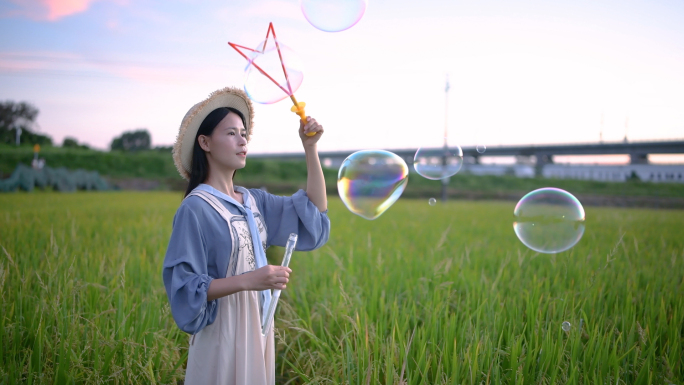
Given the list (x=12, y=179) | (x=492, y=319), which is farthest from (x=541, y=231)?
(x=12, y=179)

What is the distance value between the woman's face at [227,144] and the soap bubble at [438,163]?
2612mm

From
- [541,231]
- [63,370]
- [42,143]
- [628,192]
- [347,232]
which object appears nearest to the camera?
[63,370]

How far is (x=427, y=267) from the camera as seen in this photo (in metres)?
4.34

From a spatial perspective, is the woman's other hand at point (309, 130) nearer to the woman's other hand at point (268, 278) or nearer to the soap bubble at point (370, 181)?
the woman's other hand at point (268, 278)

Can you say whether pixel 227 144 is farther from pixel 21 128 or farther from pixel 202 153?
pixel 21 128

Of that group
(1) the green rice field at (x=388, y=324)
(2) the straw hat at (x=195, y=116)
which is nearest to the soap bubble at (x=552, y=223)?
(1) the green rice field at (x=388, y=324)

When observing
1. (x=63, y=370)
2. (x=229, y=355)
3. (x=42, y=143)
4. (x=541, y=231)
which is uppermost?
(x=42, y=143)

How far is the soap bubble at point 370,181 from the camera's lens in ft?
10.5

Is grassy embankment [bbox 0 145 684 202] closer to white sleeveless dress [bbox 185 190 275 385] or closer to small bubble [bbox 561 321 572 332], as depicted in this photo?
small bubble [bbox 561 321 572 332]

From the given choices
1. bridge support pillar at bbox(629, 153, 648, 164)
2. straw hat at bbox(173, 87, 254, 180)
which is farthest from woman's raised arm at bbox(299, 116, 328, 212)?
bridge support pillar at bbox(629, 153, 648, 164)

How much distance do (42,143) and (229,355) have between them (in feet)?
163

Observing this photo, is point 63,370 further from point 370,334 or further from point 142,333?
point 370,334

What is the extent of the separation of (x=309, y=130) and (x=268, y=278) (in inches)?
25.6

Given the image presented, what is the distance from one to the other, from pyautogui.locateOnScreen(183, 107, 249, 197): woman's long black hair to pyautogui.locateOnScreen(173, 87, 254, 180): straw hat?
29 mm
